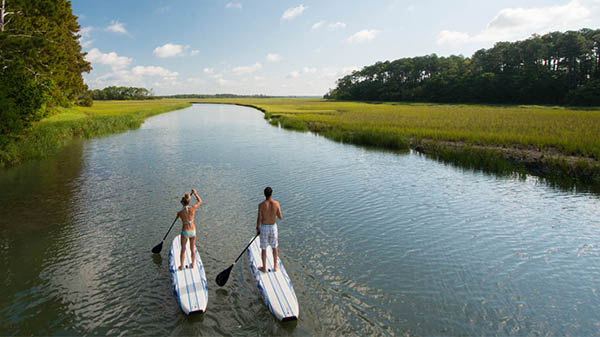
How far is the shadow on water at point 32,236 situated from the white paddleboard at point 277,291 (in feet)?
13.2

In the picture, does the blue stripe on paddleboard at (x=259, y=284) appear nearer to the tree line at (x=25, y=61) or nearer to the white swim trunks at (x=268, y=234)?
the white swim trunks at (x=268, y=234)

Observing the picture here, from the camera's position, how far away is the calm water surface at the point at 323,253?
6953 mm

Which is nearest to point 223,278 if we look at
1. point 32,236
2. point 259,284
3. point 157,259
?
point 259,284

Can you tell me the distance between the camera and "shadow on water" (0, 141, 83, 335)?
703 centimetres

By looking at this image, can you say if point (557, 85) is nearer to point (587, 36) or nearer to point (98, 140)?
point (587, 36)

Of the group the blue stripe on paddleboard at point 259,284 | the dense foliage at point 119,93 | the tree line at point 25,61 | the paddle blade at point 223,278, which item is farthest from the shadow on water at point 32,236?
the dense foliage at point 119,93

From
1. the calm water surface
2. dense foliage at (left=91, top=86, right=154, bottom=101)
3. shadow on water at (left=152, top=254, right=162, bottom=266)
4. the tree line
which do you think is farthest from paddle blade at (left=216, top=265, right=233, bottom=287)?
dense foliage at (left=91, top=86, right=154, bottom=101)

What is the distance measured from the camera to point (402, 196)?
15.8 metres

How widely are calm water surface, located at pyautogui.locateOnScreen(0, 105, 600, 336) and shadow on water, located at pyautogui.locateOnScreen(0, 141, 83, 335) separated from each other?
0.05 metres

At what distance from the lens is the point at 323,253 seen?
9969mm

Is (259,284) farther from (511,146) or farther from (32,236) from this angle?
(511,146)

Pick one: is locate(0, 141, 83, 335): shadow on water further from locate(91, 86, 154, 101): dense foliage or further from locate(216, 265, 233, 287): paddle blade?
locate(91, 86, 154, 101): dense foliage

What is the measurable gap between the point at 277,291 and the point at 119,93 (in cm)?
19257

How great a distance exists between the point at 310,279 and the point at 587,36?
11198 centimetres
